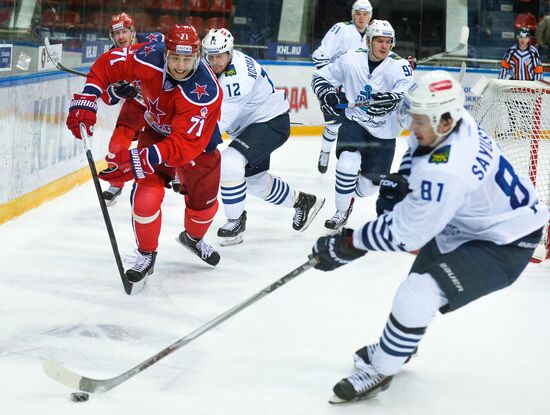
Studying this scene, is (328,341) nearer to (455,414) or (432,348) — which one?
(432,348)

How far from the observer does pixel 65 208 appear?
5199 mm

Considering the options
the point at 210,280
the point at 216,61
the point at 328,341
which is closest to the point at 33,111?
the point at 216,61

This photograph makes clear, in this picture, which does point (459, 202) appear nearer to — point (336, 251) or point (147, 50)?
point (336, 251)

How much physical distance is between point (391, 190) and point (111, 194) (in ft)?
9.31

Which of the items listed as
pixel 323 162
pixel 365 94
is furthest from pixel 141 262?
pixel 323 162

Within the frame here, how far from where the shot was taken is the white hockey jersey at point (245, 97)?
14.1 feet

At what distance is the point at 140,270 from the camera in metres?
3.75

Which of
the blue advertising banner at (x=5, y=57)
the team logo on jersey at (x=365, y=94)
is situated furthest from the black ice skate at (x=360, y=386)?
the blue advertising banner at (x=5, y=57)

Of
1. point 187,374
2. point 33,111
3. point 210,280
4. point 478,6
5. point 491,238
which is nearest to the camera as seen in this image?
point 491,238

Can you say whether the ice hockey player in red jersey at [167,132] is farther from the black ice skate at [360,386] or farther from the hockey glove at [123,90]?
the black ice skate at [360,386]

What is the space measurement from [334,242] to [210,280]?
1.43 metres

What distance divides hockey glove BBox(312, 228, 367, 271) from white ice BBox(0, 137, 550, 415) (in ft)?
1.34

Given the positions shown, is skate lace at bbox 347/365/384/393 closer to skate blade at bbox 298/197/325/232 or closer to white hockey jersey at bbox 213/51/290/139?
white hockey jersey at bbox 213/51/290/139

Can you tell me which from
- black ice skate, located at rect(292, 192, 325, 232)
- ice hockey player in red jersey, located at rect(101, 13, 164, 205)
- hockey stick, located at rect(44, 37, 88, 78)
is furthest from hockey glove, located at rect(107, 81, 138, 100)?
black ice skate, located at rect(292, 192, 325, 232)
